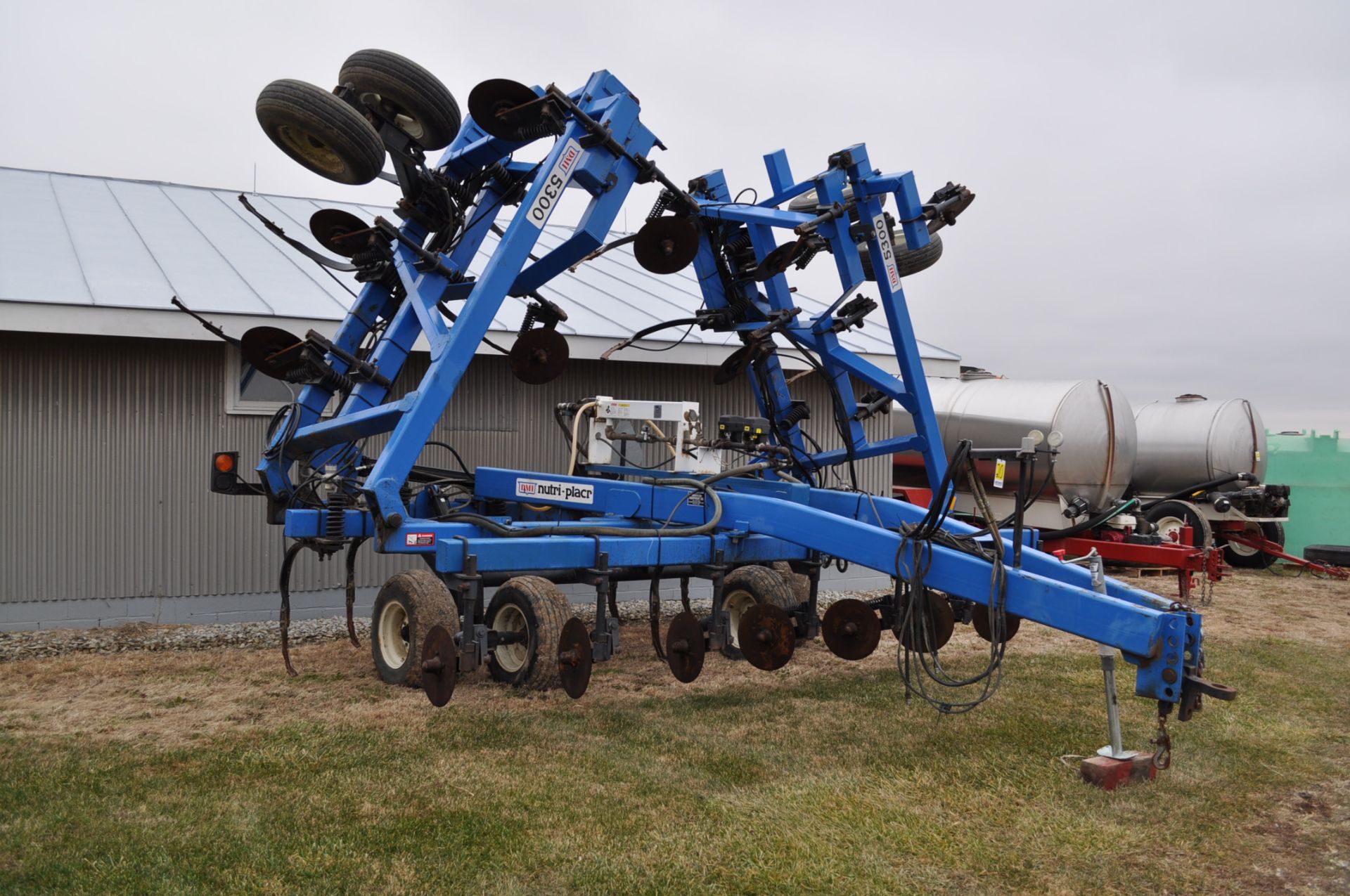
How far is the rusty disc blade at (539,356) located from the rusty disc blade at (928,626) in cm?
291

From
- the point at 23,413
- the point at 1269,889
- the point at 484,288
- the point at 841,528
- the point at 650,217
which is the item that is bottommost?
the point at 1269,889

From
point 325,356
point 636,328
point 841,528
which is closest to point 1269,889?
point 841,528

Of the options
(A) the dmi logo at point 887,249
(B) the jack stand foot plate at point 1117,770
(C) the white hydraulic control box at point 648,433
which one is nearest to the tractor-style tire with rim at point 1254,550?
(A) the dmi logo at point 887,249

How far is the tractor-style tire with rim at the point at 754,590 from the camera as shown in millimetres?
6855

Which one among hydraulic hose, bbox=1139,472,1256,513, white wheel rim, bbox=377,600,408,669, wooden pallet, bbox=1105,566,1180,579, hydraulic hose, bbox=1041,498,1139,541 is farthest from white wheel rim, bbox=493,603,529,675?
hydraulic hose, bbox=1139,472,1256,513

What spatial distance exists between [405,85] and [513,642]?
10.6ft

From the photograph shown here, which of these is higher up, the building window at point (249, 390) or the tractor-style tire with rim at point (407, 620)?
the building window at point (249, 390)

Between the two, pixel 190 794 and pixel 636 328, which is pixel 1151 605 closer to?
pixel 190 794

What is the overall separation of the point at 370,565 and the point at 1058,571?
240 inches

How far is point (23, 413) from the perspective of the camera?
313 inches

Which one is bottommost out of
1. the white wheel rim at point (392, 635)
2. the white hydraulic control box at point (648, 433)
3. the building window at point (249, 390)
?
the white wheel rim at point (392, 635)

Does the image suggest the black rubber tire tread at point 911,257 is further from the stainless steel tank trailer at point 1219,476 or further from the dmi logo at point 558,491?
the stainless steel tank trailer at point 1219,476

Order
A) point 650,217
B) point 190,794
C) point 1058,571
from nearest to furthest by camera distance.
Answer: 1. point 190,794
2. point 1058,571
3. point 650,217

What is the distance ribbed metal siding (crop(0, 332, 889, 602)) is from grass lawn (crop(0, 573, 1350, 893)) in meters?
1.17
